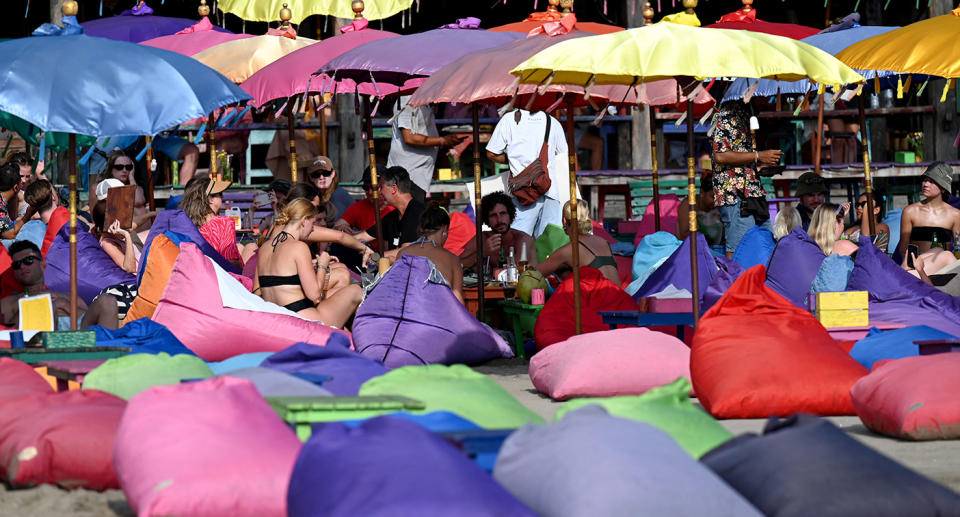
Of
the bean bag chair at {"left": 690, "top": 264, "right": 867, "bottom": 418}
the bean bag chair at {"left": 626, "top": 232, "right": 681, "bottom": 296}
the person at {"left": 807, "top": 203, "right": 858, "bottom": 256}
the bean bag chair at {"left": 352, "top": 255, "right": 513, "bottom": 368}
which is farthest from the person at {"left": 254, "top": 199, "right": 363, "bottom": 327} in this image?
the person at {"left": 807, "top": 203, "right": 858, "bottom": 256}

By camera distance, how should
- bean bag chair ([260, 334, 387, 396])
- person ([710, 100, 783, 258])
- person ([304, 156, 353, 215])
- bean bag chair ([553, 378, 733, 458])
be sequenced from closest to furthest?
1. bean bag chair ([553, 378, 733, 458])
2. bean bag chair ([260, 334, 387, 396])
3. person ([710, 100, 783, 258])
4. person ([304, 156, 353, 215])

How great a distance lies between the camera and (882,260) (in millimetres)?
7305

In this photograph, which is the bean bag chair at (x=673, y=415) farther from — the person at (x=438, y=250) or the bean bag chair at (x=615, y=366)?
the person at (x=438, y=250)

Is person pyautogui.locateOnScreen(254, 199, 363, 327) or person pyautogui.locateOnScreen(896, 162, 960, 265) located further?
person pyautogui.locateOnScreen(896, 162, 960, 265)

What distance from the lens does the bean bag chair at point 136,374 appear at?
474 cm

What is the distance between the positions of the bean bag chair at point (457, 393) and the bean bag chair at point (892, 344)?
2618mm

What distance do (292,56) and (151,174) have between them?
8.36 feet

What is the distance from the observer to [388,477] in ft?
9.82

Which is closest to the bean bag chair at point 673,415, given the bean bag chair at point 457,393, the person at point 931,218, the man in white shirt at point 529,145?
the bean bag chair at point 457,393

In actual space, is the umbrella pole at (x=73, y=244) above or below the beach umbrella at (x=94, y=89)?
below

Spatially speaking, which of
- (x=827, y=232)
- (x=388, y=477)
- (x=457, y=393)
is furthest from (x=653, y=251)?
(x=388, y=477)

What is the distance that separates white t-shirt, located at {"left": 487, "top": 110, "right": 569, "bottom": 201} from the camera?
34.8ft

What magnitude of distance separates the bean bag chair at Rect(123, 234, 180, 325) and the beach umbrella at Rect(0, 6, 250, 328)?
26.9 inches

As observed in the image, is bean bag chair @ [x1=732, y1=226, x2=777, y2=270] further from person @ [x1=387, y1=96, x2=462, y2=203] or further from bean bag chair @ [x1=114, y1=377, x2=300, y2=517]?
bean bag chair @ [x1=114, y1=377, x2=300, y2=517]
